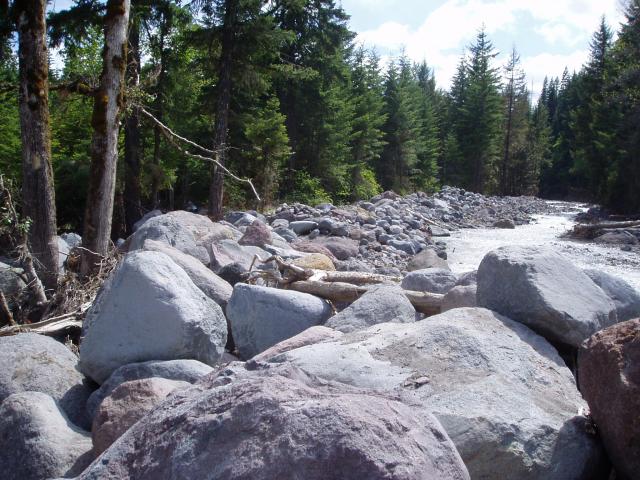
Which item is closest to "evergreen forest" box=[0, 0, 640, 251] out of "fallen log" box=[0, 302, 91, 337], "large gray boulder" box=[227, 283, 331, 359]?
"fallen log" box=[0, 302, 91, 337]

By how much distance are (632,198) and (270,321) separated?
89.5 ft

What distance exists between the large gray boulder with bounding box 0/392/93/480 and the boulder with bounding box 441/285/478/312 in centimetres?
285

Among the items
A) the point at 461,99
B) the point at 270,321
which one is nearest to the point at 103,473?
the point at 270,321

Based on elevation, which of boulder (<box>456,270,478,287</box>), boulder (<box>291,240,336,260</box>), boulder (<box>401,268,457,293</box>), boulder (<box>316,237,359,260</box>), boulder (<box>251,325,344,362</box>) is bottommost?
boulder (<box>316,237,359,260</box>)

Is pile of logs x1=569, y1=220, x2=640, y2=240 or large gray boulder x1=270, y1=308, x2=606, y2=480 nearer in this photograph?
large gray boulder x1=270, y1=308, x2=606, y2=480

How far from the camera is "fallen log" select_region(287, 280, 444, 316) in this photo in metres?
5.50

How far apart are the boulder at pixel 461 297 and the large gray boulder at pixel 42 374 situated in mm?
2776

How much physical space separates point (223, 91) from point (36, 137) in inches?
351

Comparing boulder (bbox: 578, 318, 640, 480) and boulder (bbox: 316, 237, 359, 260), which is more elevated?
boulder (bbox: 578, 318, 640, 480)

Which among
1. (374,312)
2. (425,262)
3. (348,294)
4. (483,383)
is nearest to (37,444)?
(483,383)

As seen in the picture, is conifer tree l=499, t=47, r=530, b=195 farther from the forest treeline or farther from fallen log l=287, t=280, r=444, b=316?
fallen log l=287, t=280, r=444, b=316

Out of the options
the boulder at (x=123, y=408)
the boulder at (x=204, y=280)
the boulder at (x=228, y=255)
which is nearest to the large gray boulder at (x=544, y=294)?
the boulder at (x=123, y=408)

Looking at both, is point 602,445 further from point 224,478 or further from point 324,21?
point 324,21

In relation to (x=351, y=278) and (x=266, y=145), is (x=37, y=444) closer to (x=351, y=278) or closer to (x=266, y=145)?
(x=351, y=278)
